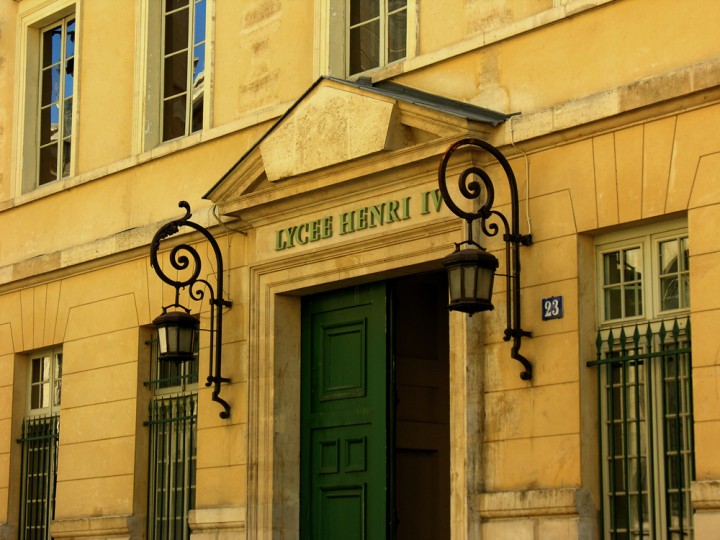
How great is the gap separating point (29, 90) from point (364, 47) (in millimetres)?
4719

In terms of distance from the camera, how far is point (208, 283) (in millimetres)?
12906

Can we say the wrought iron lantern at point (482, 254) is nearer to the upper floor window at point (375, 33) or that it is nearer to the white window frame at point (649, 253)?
the white window frame at point (649, 253)

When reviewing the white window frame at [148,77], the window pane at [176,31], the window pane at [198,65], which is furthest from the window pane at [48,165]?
the window pane at [198,65]

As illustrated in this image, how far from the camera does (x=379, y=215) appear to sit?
11570mm

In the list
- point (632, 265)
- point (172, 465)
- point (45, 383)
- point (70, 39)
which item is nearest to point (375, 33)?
point (632, 265)

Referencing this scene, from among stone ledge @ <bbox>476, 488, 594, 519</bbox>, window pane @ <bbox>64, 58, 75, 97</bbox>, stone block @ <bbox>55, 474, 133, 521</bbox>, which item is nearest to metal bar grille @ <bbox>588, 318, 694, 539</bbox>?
stone ledge @ <bbox>476, 488, 594, 519</bbox>

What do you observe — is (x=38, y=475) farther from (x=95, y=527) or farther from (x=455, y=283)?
(x=455, y=283)

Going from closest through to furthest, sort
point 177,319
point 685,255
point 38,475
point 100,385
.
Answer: point 685,255 < point 177,319 < point 100,385 < point 38,475

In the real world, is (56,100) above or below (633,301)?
above

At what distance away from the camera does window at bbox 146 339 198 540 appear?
1331 cm

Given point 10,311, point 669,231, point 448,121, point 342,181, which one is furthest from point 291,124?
point 10,311

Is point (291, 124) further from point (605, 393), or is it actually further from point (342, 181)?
point (605, 393)

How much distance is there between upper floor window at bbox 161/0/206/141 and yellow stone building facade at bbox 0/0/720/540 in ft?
0.10

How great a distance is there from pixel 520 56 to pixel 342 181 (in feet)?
5.36
